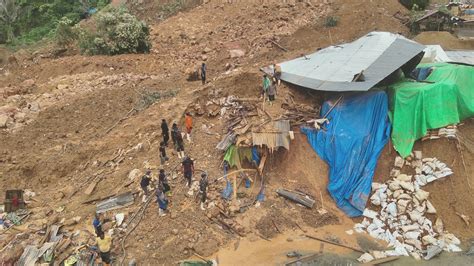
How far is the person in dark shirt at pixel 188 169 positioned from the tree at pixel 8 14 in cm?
2275

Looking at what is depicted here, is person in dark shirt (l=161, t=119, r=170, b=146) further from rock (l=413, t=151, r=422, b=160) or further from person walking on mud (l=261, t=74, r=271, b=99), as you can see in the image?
rock (l=413, t=151, r=422, b=160)

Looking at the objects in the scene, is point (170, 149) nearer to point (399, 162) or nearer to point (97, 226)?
point (97, 226)

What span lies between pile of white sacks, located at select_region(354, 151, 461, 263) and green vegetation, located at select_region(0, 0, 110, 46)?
25.5 metres

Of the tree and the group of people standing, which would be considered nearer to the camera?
the group of people standing

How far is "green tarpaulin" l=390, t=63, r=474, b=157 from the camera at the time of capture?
38.7ft

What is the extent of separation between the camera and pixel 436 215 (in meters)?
11.1

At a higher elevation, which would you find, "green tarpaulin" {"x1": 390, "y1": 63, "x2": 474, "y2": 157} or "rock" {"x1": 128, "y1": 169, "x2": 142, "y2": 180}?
"green tarpaulin" {"x1": 390, "y1": 63, "x2": 474, "y2": 157}

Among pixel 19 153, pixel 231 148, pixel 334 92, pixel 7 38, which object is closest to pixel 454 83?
pixel 334 92

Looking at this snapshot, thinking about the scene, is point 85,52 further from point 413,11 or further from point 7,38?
point 413,11

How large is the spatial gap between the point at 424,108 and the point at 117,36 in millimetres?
14002

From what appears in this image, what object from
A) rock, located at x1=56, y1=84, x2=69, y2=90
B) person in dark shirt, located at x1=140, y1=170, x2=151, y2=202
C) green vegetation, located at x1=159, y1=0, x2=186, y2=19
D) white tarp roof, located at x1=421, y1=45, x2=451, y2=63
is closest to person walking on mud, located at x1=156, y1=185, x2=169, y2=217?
person in dark shirt, located at x1=140, y1=170, x2=151, y2=202

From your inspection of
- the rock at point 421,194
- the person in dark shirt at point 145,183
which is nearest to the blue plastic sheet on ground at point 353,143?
the rock at point 421,194

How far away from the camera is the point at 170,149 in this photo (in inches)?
501

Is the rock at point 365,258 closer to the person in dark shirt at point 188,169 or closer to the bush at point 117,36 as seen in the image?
the person in dark shirt at point 188,169
